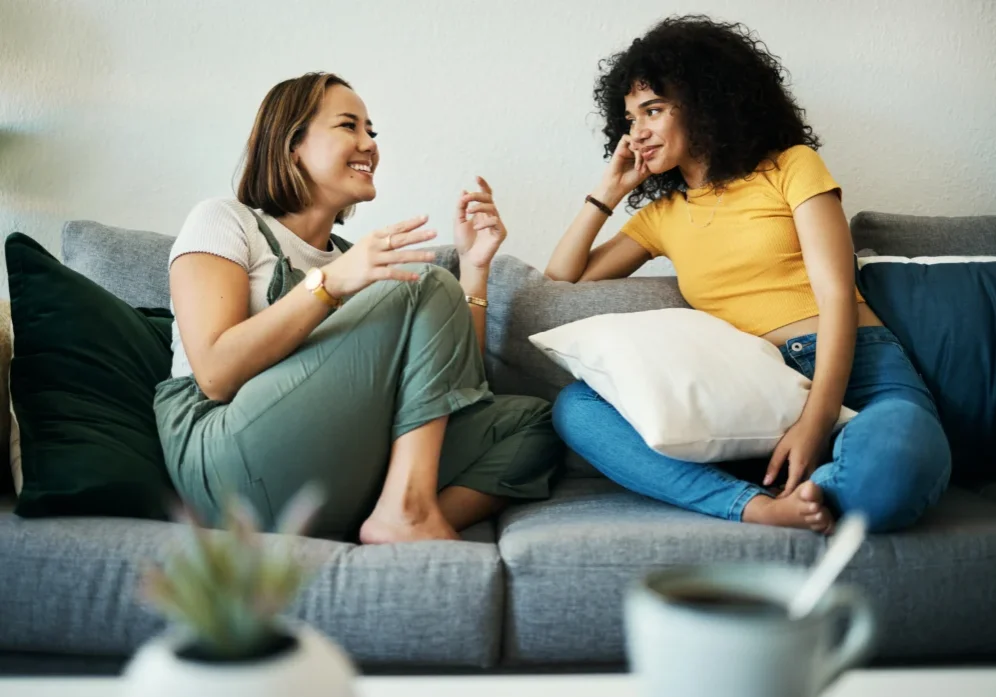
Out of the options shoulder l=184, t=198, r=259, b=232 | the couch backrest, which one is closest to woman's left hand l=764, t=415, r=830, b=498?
the couch backrest

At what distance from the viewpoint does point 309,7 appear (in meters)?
2.08

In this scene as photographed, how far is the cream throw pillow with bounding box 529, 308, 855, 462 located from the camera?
1.37 metres

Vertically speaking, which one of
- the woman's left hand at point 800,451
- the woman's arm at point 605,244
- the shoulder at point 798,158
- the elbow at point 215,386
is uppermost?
the shoulder at point 798,158

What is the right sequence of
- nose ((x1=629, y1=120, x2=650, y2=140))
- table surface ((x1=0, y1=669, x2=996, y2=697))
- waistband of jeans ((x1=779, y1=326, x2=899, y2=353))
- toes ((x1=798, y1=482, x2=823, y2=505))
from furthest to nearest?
nose ((x1=629, y1=120, x2=650, y2=140))
waistband of jeans ((x1=779, y1=326, x2=899, y2=353))
toes ((x1=798, y1=482, x2=823, y2=505))
table surface ((x1=0, y1=669, x2=996, y2=697))

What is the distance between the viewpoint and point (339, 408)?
4.25ft

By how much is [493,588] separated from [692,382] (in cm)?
45

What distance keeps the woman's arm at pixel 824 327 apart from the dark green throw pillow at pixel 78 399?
36.6 inches

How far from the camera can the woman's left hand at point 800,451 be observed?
1.40 metres

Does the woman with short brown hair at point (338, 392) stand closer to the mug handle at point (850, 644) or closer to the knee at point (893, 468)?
the knee at point (893, 468)

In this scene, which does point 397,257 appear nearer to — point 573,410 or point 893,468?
point 573,410

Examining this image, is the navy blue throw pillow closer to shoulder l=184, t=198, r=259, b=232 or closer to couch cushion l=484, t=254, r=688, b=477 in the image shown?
couch cushion l=484, t=254, r=688, b=477

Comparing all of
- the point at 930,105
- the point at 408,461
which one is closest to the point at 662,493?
the point at 408,461

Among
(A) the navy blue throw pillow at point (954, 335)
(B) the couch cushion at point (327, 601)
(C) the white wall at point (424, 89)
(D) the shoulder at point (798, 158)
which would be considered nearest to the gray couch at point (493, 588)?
(B) the couch cushion at point (327, 601)

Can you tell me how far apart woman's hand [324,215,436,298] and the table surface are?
791 mm
